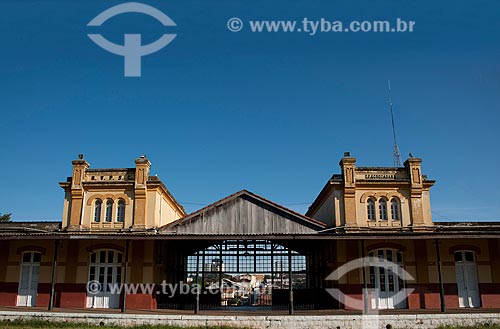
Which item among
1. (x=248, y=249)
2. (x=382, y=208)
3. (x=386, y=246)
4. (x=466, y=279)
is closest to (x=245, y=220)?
(x=248, y=249)

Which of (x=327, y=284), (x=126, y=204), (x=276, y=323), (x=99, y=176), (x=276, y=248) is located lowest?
(x=276, y=323)

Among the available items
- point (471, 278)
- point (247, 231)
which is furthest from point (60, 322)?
point (471, 278)

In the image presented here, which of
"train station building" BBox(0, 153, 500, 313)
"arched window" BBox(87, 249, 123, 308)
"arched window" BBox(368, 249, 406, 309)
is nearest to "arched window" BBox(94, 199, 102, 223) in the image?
"train station building" BBox(0, 153, 500, 313)

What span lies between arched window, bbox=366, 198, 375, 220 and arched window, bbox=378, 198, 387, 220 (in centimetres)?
29

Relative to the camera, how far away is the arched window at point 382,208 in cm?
2053

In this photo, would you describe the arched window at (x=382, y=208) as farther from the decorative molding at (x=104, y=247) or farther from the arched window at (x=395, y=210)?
the decorative molding at (x=104, y=247)

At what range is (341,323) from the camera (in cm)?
1565

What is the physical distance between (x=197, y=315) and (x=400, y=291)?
8276 mm

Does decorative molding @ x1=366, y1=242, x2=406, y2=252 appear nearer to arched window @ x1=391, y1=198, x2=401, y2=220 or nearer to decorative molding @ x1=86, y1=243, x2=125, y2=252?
arched window @ x1=391, y1=198, x2=401, y2=220

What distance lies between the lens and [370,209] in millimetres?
20625

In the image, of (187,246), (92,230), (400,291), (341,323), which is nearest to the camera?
(341,323)

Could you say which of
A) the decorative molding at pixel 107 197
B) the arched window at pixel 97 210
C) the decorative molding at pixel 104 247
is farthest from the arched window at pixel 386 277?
the arched window at pixel 97 210

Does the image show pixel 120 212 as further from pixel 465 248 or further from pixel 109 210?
pixel 465 248

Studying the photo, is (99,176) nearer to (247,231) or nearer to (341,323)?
(247,231)
